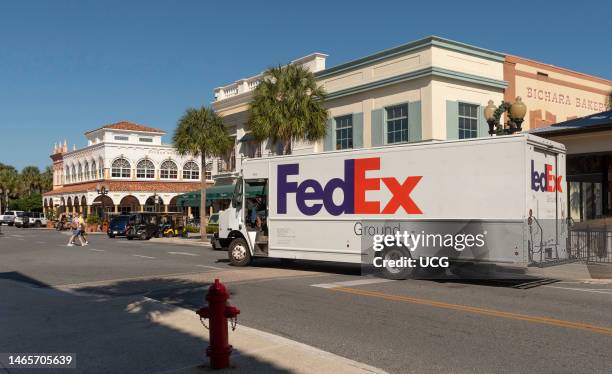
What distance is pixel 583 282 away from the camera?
551 inches

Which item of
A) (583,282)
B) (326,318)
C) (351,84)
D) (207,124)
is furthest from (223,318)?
(207,124)

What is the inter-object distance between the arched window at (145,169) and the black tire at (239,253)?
5387 cm

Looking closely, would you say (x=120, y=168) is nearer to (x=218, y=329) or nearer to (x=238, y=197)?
(x=238, y=197)

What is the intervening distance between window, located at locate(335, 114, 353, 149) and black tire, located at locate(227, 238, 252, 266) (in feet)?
48.2

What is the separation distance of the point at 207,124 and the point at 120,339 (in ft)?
94.1

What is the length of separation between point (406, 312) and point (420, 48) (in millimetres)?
20371

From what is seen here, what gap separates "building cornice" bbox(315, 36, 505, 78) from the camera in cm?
2716

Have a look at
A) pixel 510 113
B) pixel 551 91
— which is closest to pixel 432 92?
pixel 510 113

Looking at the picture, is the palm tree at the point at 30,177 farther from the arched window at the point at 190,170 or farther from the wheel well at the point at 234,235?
the wheel well at the point at 234,235

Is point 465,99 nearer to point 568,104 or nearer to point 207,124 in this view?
point 568,104

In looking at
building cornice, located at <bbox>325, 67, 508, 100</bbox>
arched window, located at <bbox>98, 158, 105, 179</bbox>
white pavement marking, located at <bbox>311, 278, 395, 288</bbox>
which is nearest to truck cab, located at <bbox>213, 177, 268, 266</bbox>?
white pavement marking, located at <bbox>311, 278, 395, 288</bbox>

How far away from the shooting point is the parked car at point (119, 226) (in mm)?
38938

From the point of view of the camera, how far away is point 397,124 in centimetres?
2864

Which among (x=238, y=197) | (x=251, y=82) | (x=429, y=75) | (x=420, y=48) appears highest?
(x=251, y=82)
